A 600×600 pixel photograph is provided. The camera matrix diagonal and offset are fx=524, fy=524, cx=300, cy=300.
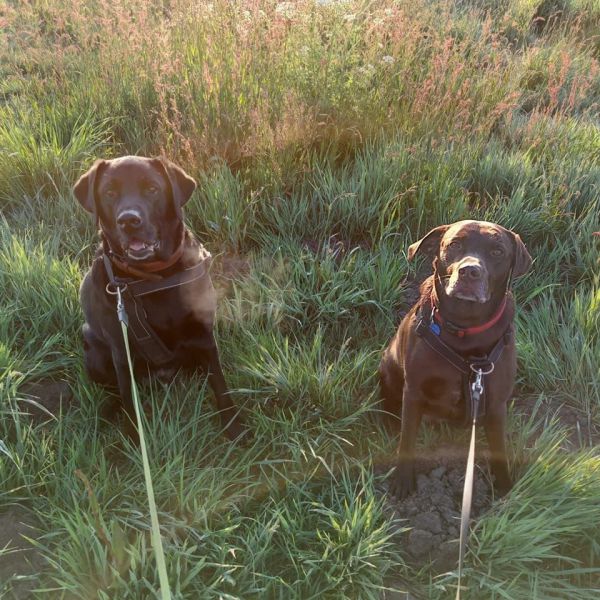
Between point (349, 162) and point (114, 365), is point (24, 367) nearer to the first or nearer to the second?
point (114, 365)

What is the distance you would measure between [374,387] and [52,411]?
1491 millimetres

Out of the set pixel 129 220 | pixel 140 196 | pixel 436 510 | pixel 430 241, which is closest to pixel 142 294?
pixel 129 220

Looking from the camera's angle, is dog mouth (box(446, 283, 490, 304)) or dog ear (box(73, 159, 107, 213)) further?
dog ear (box(73, 159, 107, 213))

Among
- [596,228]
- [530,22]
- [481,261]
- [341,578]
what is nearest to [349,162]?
[596,228]

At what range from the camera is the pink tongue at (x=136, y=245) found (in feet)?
6.61

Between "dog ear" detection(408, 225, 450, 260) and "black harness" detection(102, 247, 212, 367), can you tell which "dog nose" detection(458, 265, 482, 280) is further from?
"black harness" detection(102, 247, 212, 367)

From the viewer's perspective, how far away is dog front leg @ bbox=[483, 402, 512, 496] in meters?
1.98

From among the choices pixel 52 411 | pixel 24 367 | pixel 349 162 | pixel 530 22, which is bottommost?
pixel 52 411

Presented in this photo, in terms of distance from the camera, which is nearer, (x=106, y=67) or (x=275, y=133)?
(x=275, y=133)

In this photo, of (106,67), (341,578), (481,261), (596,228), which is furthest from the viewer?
(106,67)

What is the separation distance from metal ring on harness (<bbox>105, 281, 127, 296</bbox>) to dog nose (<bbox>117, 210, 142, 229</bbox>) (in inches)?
8.7

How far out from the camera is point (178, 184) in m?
2.13

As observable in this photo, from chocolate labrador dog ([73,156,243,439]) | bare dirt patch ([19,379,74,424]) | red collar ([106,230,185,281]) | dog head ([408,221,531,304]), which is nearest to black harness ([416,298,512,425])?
dog head ([408,221,531,304])

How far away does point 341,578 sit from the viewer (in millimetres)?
1727
